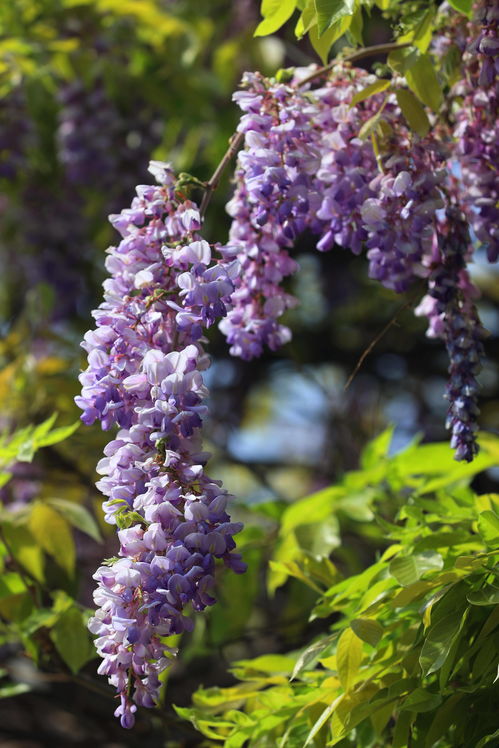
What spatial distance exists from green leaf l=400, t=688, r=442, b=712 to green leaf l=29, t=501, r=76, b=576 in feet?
2.72

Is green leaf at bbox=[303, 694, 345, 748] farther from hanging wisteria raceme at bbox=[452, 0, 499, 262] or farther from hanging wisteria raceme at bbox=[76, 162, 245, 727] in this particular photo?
hanging wisteria raceme at bbox=[452, 0, 499, 262]

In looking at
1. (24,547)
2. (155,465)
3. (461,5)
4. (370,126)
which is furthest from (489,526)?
(24,547)

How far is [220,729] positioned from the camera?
4.66 ft

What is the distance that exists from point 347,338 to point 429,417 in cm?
48

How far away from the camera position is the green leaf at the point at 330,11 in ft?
3.68

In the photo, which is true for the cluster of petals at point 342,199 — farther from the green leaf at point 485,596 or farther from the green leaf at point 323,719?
the green leaf at point 323,719

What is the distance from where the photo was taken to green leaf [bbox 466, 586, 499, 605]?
1039 millimetres

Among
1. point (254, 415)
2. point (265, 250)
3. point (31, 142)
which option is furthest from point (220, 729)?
point (254, 415)

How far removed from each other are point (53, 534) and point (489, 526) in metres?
0.89

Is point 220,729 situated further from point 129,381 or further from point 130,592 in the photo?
point 129,381

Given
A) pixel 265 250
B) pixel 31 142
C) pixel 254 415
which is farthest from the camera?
pixel 254 415

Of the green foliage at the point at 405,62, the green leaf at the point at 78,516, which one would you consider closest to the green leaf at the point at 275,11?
the green foliage at the point at 405,62

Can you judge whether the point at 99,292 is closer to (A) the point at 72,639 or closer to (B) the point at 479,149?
(A) the point at 72,639

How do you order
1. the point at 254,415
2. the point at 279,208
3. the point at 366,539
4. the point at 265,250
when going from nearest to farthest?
the point at 279,208, the point at 265,250, the point at 366,539, the point at 254,415
